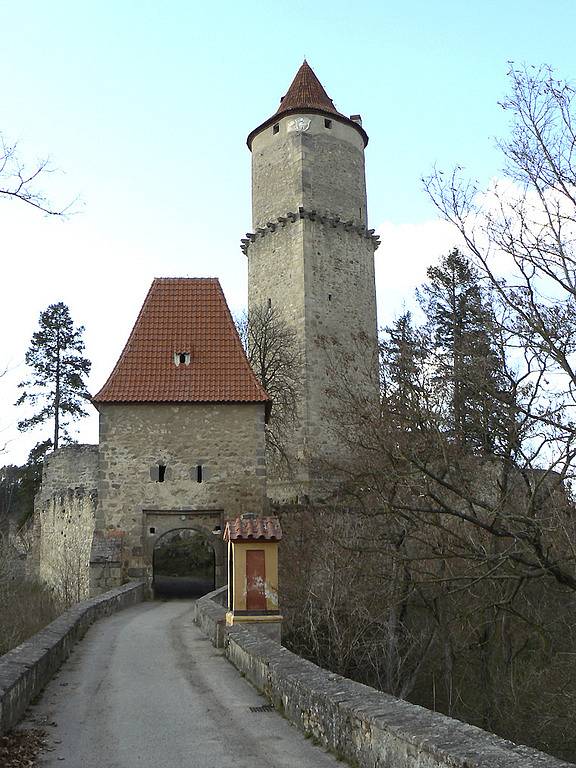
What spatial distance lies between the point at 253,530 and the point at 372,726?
5.98 m

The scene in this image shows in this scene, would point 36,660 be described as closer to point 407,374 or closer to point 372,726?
point 372,726

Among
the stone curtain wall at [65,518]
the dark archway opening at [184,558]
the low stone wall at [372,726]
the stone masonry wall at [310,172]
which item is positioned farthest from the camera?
the stone masonry wall at [310,172]

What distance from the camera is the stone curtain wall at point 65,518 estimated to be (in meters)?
23.6

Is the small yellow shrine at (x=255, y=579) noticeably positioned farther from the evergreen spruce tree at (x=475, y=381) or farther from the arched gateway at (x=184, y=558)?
the arched gateway at (x=184, y=558)

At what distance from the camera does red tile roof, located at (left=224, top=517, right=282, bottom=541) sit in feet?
34.2

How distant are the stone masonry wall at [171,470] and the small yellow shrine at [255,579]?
895 centimetres

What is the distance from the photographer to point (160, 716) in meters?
6.77

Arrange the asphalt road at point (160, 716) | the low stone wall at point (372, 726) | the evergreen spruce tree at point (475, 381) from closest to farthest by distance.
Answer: the low stone wall at point (372, 726) < the asphalt road at point (160, 716) < the evergreen spruce tree at point (475, 381)

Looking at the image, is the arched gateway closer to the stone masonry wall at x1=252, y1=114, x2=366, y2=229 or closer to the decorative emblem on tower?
the stone masonry wall at x1=252, y1=114, x2=366, y2=229

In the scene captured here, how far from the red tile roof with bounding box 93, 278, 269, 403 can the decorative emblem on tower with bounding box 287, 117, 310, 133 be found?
12.1 metres

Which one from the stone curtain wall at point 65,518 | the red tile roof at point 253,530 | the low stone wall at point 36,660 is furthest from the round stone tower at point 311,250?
the red tile roof at point 253,530

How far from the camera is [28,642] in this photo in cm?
880

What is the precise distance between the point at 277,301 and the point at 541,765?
27758 mm

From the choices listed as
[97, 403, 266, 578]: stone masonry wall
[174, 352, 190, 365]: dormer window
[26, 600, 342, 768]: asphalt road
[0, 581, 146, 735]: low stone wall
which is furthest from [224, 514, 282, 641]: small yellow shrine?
[174, 352, 190, 365]: dormer window
